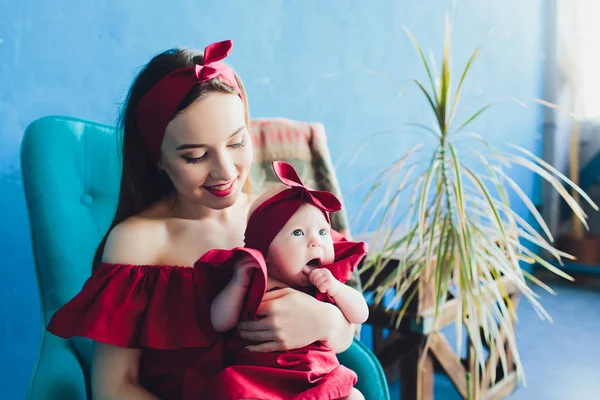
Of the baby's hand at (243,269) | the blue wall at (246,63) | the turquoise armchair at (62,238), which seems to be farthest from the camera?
the blue wall at (246,63)

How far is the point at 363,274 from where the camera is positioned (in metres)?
1.92

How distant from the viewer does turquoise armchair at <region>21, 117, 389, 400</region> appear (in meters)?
1.04

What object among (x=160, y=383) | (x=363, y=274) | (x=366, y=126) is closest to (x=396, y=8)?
(x=366, y=126)

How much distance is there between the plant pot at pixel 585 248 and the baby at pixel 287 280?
353cm

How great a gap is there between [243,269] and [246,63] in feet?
4.13

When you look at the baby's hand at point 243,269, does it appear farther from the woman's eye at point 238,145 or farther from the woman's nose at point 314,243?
the woman's eye at point 238,145

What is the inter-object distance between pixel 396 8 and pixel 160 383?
2156 mm

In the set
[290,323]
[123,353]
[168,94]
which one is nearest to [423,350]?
[290,323]

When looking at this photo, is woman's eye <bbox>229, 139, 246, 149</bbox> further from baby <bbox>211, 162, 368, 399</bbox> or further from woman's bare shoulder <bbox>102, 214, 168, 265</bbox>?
woman's bare shoulder <bbox>102, 214, 168, 265</bbox>

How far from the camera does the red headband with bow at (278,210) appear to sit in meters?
0.85

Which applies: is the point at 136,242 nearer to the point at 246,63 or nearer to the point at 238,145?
the point at 238,145

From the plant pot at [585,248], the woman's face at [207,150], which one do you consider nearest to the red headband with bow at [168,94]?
the woman's face at [207,150]

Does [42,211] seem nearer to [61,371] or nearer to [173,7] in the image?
[61,371]

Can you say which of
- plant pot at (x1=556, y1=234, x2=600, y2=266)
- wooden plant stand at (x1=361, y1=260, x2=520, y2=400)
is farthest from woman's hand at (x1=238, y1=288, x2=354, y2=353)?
plant pot at (x1=556, y1=234, x2=600, y2=266)
